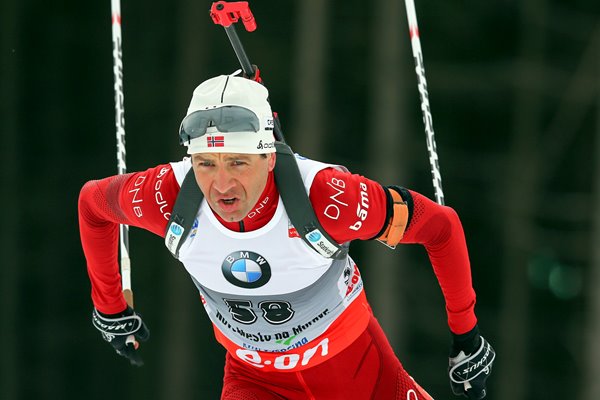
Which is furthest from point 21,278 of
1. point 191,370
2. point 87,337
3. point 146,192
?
point 146,192

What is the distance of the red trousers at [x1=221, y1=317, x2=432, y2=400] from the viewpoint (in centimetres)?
432

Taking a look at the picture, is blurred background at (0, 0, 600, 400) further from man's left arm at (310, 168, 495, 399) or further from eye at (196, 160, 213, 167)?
eye at (196, 160, 213, 167)

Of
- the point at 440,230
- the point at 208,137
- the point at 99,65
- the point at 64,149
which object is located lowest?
the point at 64,149

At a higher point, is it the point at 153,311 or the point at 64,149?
the point at 64,149

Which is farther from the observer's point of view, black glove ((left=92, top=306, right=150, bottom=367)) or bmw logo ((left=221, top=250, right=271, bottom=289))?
black glove ((left=92, top=306, right=150, bottom=367))

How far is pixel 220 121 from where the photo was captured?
12.8ft

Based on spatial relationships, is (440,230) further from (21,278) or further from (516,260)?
(516,260)

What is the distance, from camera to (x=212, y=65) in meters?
8.65

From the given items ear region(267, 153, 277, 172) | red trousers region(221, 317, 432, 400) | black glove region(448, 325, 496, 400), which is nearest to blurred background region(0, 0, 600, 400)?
red trousers region(221, 317, 432, 400)

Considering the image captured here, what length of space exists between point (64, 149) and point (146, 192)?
4636 millimetres

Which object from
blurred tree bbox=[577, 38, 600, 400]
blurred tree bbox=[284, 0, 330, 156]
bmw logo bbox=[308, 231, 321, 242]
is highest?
bmw logo bbox=[308, 231, 321, 242]

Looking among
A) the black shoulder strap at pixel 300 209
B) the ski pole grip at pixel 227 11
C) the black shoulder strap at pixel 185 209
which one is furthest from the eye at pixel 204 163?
the ski pole grip at pixel 227 11

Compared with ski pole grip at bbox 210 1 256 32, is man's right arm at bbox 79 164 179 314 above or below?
below

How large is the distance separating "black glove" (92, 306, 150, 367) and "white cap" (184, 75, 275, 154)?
99 cm
